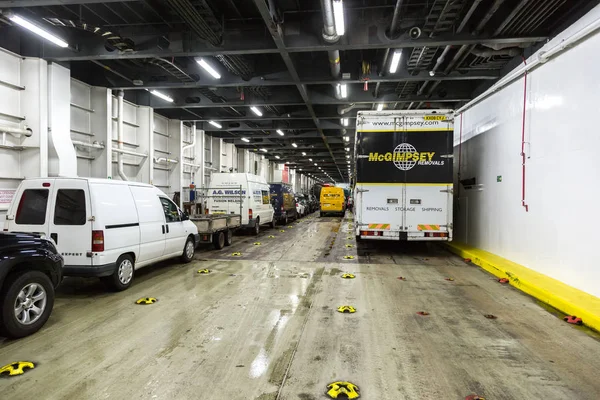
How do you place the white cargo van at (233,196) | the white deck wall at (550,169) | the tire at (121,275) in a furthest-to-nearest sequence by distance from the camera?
1. the white cargo van at (233,196)
2. the tire at (121,275)
3. the white deck wall at (550,169)

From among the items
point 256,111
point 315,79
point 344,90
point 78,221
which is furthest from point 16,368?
point 256,111

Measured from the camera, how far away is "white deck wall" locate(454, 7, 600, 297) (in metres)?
5.37

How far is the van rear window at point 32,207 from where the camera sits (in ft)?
18.6

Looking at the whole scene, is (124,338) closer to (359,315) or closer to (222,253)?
(359,315)

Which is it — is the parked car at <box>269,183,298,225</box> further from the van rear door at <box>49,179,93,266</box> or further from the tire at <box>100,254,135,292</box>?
the van rear door at <box>49,179,93,266</box>

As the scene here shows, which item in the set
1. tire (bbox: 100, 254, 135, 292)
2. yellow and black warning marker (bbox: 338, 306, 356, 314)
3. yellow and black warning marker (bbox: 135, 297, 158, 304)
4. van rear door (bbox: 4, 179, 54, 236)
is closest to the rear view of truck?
yellow and black warning marker (bbox: 338, 306, 356, 314)

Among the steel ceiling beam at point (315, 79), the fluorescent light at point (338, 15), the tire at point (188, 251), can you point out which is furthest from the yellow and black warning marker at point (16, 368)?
the steel ceiling beam at point (315, 79)

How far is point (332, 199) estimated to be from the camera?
28.9 meters

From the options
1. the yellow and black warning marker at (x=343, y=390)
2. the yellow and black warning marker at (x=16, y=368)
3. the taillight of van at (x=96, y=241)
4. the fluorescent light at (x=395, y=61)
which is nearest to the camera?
the yellow and black warning marker at (x=343, y=390)

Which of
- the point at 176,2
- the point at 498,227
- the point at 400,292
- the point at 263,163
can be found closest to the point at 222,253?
the point at 400,292

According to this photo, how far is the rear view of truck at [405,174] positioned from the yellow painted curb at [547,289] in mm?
1582

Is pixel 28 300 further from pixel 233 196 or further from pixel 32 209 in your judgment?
pixel 233 196

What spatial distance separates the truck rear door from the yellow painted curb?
147 cm

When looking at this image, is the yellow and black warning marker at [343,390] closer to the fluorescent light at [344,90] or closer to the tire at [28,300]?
the tire at [28,300]
